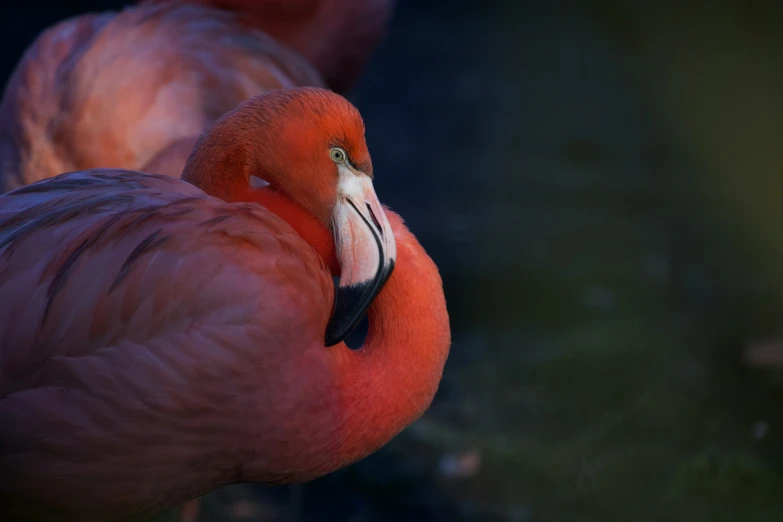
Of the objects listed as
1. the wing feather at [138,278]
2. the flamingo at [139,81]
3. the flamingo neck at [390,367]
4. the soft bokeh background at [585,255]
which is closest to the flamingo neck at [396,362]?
the flamingo neck at [390,367]

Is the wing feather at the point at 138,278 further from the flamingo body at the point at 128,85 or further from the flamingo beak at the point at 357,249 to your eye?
the flamingo body at the point at 128,85

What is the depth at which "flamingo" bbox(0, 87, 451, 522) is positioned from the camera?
1.68 meters

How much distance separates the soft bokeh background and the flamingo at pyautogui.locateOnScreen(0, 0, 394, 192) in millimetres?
1291

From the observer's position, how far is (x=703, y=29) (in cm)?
473

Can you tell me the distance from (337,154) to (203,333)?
1.53 feet

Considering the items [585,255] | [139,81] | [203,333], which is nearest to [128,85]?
[139,81]

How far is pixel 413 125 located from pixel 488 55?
49.8 inches

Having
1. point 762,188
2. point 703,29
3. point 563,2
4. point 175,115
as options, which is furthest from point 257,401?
point 563,2

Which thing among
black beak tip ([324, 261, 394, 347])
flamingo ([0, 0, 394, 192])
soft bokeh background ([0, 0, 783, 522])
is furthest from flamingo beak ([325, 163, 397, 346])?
soft bokeh background ([0, 0, 783, 522])

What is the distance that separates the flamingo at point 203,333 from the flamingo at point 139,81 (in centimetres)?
86

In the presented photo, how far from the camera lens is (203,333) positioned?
170 cm

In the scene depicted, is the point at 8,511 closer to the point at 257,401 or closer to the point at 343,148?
the point at 257,401

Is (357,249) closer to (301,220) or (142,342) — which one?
(301,220)

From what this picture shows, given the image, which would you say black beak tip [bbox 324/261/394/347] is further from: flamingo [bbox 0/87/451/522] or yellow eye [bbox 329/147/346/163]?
yellow eye [bbox 329/147/346/163]
